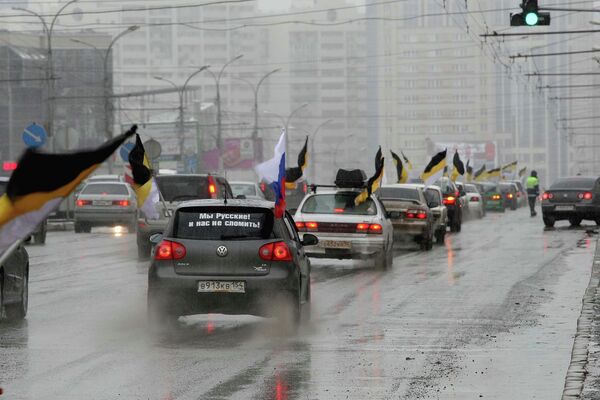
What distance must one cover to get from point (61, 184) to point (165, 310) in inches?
364

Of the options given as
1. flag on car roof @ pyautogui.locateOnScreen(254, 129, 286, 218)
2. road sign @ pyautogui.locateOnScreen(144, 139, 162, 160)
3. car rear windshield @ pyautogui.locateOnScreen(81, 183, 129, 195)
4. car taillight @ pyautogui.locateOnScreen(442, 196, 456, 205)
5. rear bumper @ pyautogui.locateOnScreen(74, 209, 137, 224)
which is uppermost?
road sign @ pyautogui.locateOnScreen(144, 139, 162, 160)

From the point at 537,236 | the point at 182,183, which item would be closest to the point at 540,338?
the point at 182,183

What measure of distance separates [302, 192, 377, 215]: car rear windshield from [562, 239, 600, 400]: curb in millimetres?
6242

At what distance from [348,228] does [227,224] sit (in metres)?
11.0

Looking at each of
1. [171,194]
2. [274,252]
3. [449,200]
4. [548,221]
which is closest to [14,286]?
[274,252]

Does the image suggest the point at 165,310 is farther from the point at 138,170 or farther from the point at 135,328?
the point at 138,170

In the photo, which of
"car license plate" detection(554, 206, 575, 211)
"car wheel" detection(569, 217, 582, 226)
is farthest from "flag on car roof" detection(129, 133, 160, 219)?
"car wheel" detection(569, 217, 582, 226)

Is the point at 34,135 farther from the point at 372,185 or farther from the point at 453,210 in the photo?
the point at 372,185

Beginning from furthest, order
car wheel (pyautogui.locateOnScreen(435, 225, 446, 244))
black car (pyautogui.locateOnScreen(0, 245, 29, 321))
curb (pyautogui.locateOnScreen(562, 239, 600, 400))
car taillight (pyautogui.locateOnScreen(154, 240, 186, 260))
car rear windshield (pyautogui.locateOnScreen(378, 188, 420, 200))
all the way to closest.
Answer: car wheel (pyautogui.locateOnScreen(435, 225, 446, 244)) → car rear windshield (pyautogui.locateOnScreen(378, 188, 420, 200)) → black car (pyautogui.locateOnScreen(0, 245, 29, 321)) → car taillight (pyautogui.locateOnScreen(154, 240, 186, 260)) → curb (pyautogui.locateOnScreen(562, 239, 600, 400))

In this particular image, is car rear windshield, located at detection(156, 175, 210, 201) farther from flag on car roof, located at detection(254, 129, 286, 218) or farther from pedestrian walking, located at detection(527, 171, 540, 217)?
pedestrian walking, located at detection(527, 171, 540, 217)

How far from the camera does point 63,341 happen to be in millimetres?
13633

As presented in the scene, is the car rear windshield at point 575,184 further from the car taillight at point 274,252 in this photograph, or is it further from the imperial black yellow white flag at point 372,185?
the car taillight at point 274,252

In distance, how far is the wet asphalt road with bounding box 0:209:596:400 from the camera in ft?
34.9

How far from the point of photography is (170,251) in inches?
575
